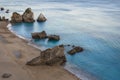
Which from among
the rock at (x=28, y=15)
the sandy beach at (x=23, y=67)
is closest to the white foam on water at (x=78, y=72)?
the sandy beach at (x=23, y=67)

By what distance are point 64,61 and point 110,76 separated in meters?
A: 9.95

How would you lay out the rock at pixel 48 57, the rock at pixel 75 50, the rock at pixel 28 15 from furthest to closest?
the rock at pixel 28 15 → the rock at pixel 75 50 → the rock at pixel 48 57

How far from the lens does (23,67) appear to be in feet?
151

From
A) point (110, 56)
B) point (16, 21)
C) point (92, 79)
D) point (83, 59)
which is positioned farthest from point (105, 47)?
point (16, 21)

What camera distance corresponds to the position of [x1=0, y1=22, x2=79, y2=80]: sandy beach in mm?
42812

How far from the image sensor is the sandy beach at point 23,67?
4281cm

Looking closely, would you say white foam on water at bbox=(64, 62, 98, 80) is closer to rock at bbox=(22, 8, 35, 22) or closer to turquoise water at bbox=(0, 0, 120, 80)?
turquoise water at bbox=(0, 0, 120, 80)

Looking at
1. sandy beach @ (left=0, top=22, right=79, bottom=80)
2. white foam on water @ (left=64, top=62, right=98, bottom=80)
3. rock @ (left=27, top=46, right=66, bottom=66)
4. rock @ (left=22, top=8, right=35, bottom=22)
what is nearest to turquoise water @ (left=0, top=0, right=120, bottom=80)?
white foam on water @ (left=64, top=62, right=98, bottom=80)

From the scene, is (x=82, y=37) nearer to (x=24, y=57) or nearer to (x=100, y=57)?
(x=100, y=57)

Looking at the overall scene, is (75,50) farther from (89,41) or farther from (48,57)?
(48,57)

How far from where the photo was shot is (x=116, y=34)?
7731 cm

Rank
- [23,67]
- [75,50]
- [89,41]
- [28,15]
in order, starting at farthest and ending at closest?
[28,15] → [89,41] → [75,50] → [23,67]

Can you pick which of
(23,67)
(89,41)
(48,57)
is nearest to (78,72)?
(48,57)

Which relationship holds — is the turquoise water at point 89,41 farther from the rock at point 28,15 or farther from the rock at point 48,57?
the rock at point 48,57
